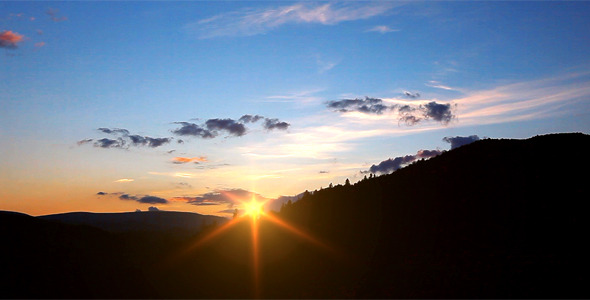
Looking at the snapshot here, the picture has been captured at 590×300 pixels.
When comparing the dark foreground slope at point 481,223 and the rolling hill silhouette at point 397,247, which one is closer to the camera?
the dark foreground slope at point 481,223

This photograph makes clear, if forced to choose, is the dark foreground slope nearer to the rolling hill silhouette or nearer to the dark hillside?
the rolling hill silhouette

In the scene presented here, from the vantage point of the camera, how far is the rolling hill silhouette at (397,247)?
50062 millimetres

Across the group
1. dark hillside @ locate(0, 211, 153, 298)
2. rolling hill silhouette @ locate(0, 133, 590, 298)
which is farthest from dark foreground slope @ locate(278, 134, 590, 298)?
dark hillside @ locate(0, 211, 153, 298)

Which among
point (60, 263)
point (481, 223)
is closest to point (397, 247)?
point (481, 223)

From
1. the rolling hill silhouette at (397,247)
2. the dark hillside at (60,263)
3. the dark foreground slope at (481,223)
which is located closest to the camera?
the dark foreground slope at (481,223)

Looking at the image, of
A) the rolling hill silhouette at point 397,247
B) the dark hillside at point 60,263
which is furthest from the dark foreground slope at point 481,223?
the dark hillside at point 60,263

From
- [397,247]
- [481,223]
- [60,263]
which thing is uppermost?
[481,223]

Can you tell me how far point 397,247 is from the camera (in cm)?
6475

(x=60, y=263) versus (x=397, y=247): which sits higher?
(x=397, y=247)

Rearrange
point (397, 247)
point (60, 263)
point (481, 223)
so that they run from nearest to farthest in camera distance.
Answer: point (481, 223), point (397, 247), point (60, 263)

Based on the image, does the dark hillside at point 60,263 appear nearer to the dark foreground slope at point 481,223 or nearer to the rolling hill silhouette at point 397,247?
the rolling hill silhouette at point 397,247

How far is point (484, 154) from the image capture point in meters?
77.2

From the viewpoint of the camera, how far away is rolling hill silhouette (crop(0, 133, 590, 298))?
50.1m

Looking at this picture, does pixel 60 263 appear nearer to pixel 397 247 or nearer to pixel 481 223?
pixel 397 247
